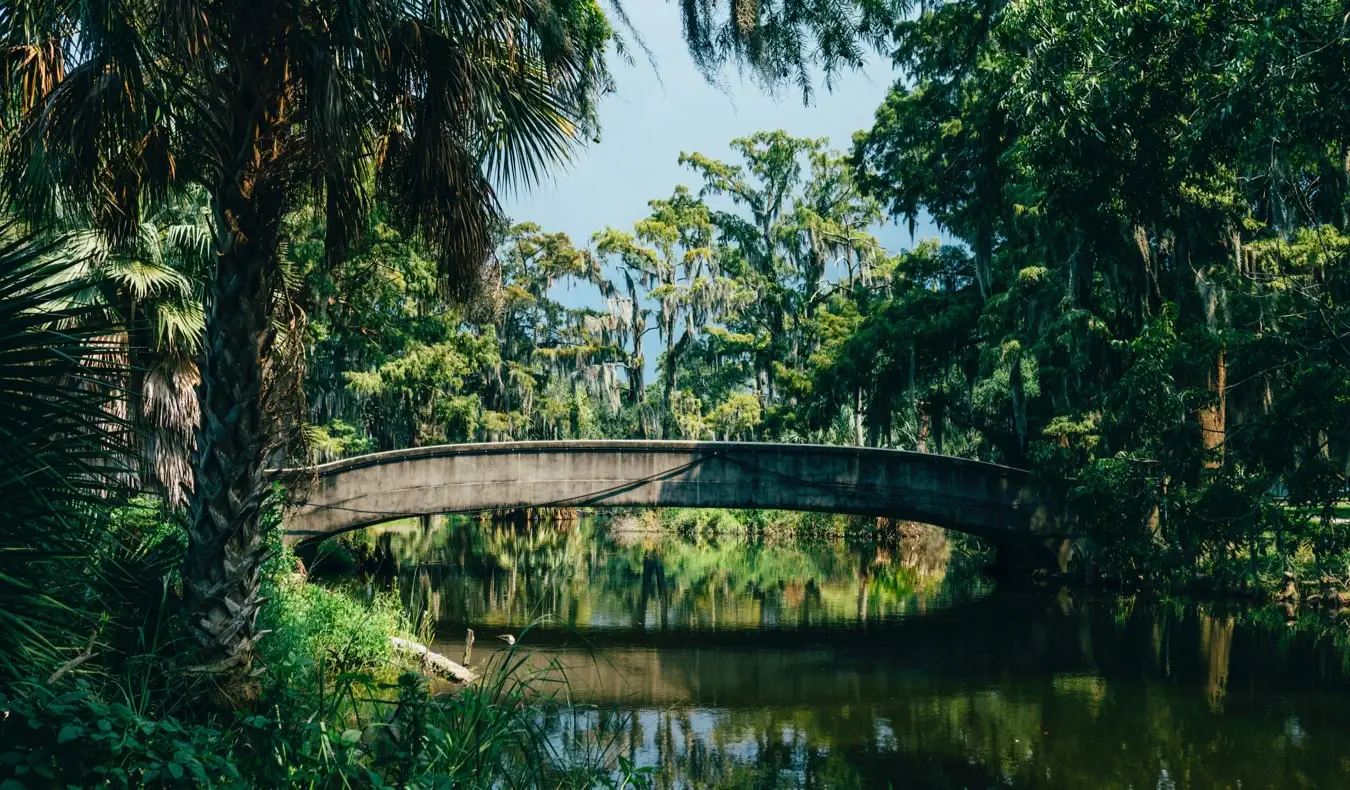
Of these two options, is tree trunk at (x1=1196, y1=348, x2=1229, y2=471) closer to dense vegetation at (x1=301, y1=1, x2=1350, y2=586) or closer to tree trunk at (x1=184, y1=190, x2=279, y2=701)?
dense vegetation at (x1=301, y1=1, x2=1350, y2=586)

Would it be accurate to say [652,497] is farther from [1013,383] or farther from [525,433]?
[525,433]

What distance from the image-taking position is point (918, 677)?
13.2 meters

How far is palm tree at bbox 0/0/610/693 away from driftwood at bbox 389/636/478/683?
4844 mm

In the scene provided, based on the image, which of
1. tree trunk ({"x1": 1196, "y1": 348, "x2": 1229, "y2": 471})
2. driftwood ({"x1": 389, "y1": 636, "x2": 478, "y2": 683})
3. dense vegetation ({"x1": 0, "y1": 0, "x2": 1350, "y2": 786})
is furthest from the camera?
tree trunk ({"x1": 1196, "y1": 348, "x2": 1229, "y2": 471})

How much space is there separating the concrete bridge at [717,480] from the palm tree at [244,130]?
13.2 m

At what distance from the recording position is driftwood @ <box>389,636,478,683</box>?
11134 mm

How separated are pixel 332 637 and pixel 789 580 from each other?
14.2m

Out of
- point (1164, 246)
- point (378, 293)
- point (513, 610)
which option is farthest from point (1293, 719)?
point (378, 293)

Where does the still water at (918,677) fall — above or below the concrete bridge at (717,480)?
below

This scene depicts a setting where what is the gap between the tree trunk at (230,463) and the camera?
6242 millimetres

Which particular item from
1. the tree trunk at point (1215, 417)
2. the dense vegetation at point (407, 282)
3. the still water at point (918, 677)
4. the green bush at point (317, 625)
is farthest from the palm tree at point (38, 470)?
the tree trunk at point (1215, 417)

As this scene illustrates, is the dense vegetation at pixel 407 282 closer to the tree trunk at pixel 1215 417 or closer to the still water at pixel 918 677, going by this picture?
the tree trunk at pixel 1215 417

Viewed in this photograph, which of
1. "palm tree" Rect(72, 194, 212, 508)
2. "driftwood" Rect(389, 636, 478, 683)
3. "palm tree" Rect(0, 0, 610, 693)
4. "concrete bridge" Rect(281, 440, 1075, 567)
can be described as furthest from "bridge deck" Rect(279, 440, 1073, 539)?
"palm tree" Rect(0, 0, 610, 693)

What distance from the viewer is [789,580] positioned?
2339cm
